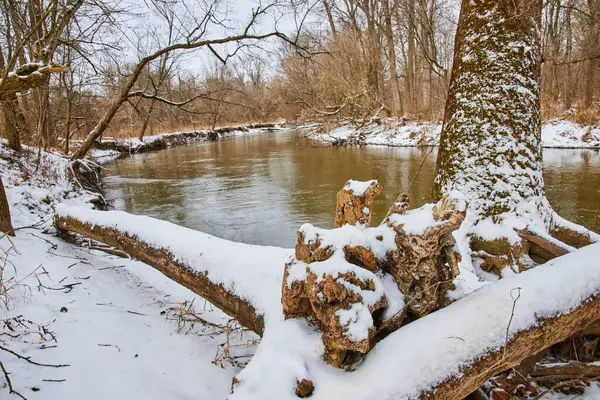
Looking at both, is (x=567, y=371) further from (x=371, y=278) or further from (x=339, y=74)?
(x=339, y=74)

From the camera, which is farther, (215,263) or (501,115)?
(501,115)

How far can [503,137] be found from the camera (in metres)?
2.83

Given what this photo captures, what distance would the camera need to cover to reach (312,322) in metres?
1.63

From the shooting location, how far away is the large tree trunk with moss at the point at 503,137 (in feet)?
9.08

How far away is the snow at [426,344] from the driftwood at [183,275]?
528 millimetres

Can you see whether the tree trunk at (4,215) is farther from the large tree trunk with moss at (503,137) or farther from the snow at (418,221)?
the large tree trunk with moss at (503,137)

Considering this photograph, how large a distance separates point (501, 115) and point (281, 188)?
6.28 metres

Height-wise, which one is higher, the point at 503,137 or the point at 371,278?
the point at 503,137

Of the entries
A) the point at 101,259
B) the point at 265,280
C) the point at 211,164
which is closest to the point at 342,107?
the point at 211,164

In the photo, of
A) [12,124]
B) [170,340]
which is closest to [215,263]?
[170,340]

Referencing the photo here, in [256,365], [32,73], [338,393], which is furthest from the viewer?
[32,73]

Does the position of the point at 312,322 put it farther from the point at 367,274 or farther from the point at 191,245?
the point at 191,245

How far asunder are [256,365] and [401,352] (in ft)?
2.00

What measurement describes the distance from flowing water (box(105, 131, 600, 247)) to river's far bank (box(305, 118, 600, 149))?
93cm
